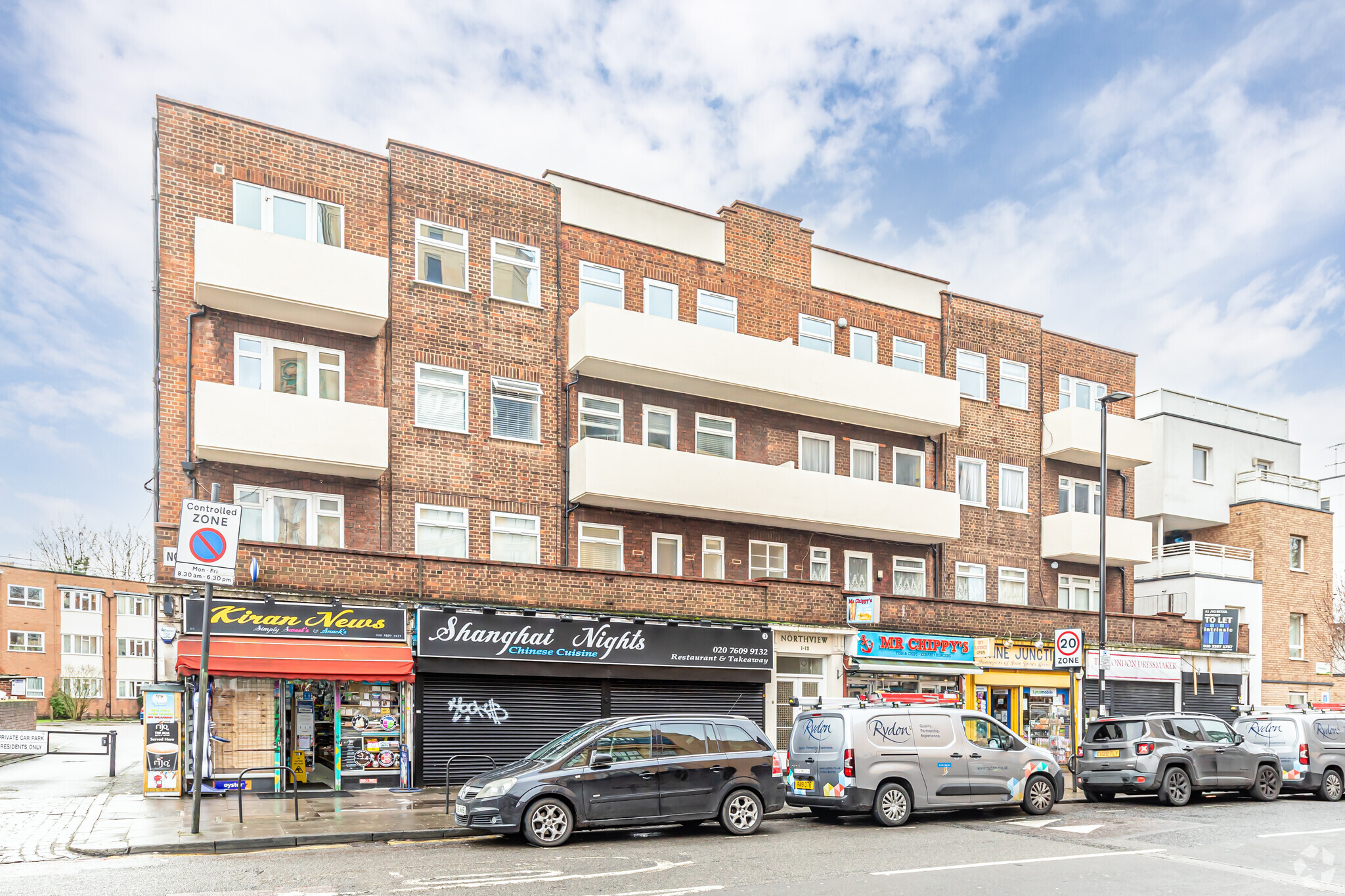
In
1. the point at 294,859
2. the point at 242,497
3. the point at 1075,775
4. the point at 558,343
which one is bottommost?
the point at 1075,775

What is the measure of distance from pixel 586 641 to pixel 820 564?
7.90 metres

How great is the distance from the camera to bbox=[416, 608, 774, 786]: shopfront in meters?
19.0

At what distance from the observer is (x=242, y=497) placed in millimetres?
19594

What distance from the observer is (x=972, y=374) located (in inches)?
1166

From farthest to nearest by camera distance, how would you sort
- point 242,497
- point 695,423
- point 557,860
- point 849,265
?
point 849,265
point 695,423
point 242,497
point 557,860

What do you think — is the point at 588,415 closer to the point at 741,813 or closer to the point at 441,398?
the point at 441,398

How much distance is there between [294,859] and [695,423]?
14839 millimetres

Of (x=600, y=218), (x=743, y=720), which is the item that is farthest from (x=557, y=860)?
(x=600, y=218)

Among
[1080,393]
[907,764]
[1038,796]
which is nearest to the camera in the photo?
[907,764]

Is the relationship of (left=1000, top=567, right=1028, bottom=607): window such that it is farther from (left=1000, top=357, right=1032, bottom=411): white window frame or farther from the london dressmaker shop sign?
the london dressmaker shop sign

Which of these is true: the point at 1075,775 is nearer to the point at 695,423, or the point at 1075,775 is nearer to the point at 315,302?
the point at 695,423

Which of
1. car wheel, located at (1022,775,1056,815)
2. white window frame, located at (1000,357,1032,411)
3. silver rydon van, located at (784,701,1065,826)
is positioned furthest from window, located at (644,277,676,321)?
car wheel, located at (1022,775,1056,815)

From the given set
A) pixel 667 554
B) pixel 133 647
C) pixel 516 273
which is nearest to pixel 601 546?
pixel 667 554

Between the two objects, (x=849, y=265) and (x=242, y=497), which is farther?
(x=849, y=265)
